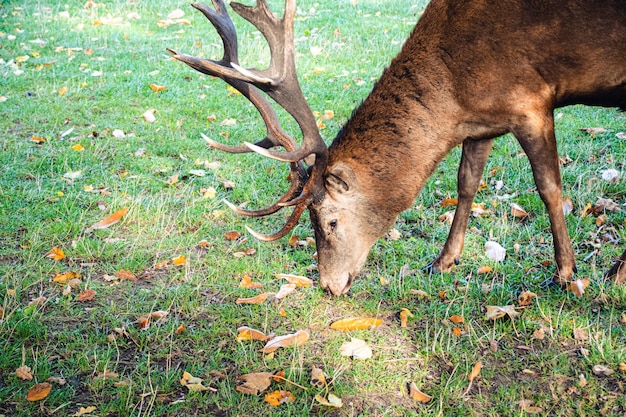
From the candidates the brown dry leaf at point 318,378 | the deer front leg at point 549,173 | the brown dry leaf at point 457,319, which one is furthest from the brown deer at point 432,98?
the brown dry leaf at point 318,378

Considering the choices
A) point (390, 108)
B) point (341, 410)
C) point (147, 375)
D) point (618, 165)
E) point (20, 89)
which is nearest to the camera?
point (341, 410)

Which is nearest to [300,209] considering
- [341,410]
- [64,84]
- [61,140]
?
[341,410]

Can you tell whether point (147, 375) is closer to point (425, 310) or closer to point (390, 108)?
point (425, 310)

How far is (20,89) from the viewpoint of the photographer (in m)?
8.15

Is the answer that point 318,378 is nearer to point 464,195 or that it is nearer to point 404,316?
point 404,316

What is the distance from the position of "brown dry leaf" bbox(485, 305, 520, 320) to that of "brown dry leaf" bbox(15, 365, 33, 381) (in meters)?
2.62

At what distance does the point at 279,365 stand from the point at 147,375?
72 centimetres

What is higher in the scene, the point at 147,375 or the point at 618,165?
the point at 618,165

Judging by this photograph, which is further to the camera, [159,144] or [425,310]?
[159,144]

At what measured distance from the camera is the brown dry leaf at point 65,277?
4.36 m

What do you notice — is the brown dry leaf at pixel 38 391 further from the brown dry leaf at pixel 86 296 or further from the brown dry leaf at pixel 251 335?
the brown dry leaf at pixel 251 335

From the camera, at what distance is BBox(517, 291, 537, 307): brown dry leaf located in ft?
13.2

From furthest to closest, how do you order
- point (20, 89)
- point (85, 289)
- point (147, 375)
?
point (20, 89)
point (85, 289)
point (147, 375)

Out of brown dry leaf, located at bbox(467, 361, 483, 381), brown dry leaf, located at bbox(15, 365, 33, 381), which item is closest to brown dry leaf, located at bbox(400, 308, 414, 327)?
brown dry leaf, located at bbox(467, 361, 483, 381)
